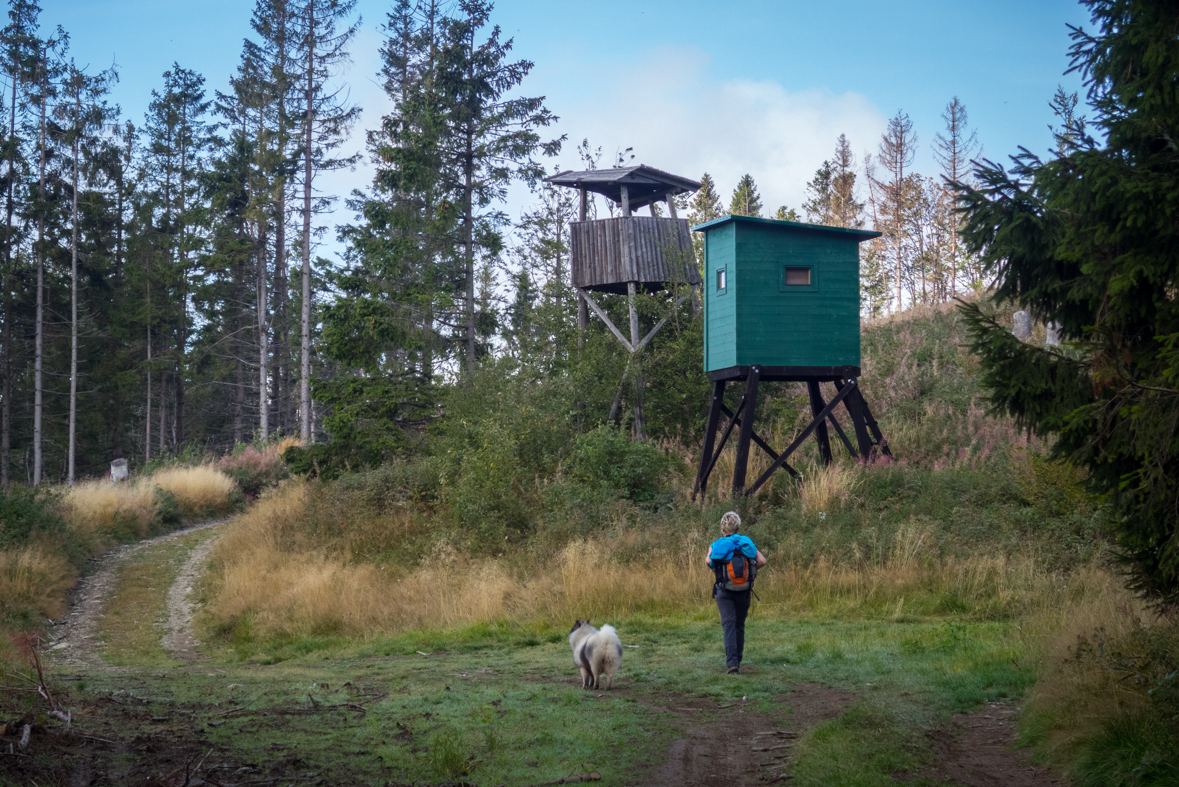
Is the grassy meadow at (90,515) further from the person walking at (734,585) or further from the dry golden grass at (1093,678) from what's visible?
the dry golden grass at (1093,678)

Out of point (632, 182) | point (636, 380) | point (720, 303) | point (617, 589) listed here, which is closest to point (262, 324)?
point (632, 182)

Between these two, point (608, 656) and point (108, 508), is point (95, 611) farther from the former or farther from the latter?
point (608, 656)

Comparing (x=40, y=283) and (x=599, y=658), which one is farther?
(x=40, y=283)

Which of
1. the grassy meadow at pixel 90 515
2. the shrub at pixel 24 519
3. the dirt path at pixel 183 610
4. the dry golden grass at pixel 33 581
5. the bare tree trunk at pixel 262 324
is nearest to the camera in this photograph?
the dirt path at pixel 183 610

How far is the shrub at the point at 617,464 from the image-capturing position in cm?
2014

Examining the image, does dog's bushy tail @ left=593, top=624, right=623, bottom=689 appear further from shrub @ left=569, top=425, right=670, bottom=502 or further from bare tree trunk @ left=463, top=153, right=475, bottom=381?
bare tree trunk @ left=463, top=153, right=475, bottom=381

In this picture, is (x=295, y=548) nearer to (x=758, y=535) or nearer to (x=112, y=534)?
(x=112, y=534)

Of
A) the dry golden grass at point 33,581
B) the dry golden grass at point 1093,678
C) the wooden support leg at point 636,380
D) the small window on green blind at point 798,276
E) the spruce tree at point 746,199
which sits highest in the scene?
the spruce tree at point 746,199

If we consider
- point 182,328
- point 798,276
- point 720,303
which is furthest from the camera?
point 182,328

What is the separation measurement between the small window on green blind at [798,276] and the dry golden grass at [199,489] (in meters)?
20.6

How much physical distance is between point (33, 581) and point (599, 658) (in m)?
13.4

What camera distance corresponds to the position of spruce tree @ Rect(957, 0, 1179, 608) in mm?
5680

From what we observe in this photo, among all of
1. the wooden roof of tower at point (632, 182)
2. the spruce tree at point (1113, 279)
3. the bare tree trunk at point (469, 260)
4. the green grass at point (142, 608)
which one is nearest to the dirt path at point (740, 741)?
the spruce tree at point (1113, 279)

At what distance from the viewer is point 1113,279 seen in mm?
5836
